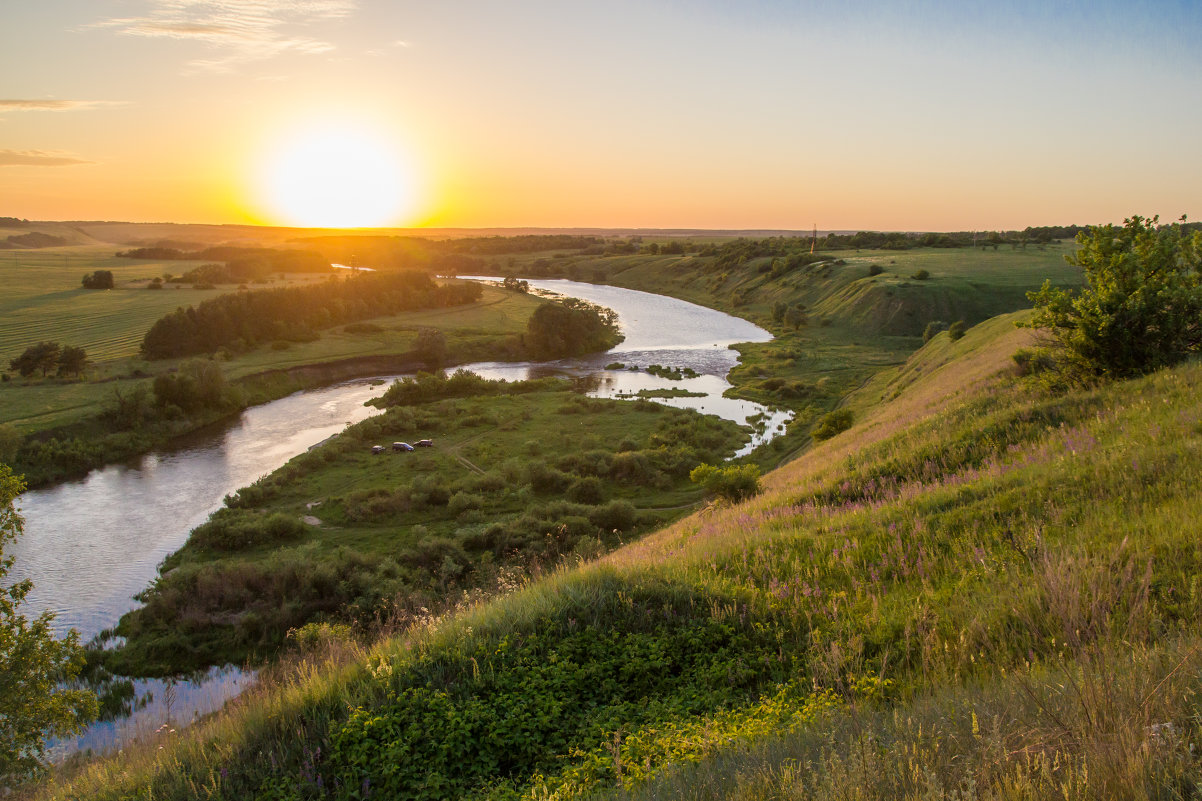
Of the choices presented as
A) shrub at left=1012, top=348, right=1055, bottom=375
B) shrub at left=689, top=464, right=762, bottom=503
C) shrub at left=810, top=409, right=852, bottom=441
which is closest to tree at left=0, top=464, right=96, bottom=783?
shrub at left=689, top=464, right=762, bottom=503

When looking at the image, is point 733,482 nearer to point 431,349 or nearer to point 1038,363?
point 1038,363

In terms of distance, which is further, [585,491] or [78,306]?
[78,306]

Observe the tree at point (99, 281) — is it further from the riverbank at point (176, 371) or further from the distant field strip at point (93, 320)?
the riverbank at point (176, 371)

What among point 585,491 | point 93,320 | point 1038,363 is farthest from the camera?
point 93,320

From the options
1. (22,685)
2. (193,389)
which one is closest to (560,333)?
(193,389)

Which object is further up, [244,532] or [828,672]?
[828,672]

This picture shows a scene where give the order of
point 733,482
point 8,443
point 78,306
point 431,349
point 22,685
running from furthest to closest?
1. point 78,306
2. point 431,349
3. point 8,443
4. point 733,482
5. point 22,685

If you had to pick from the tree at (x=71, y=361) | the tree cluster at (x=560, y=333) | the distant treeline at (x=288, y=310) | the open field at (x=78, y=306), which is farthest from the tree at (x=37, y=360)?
the tree cluster at (x=560, y=333)
